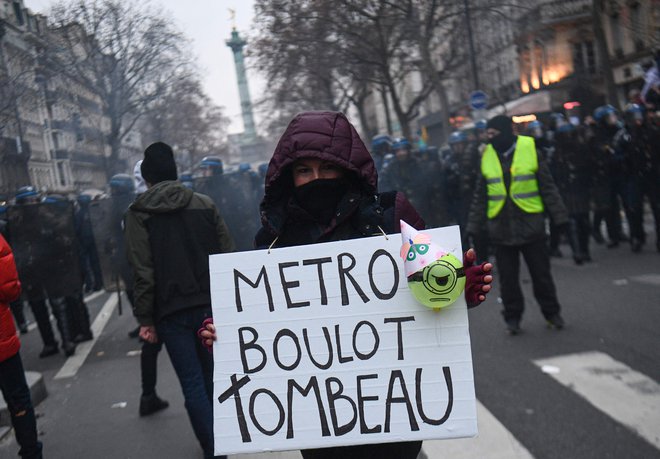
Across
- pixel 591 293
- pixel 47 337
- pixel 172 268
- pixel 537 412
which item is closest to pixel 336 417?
pixel 172 268

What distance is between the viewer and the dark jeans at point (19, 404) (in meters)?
4.31

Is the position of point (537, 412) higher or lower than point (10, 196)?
lower

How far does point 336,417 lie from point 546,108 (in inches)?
1351

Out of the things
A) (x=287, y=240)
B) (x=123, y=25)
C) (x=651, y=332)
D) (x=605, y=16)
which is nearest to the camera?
(x=287, y=240)

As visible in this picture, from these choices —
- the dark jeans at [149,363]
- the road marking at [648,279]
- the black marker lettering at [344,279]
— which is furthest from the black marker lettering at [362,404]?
the road marking at [648,279]

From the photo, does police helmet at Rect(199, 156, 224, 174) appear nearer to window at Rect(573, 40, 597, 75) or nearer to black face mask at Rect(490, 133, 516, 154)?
black face mask at Rect(490, 133, 516, 154)

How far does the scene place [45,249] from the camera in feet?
28.8

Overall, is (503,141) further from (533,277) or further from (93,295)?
(93,295)

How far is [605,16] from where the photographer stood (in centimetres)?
3959

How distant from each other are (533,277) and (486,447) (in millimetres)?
2957

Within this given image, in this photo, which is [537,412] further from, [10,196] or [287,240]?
[10,196]

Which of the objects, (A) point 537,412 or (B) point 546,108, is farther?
(B) point 546,108

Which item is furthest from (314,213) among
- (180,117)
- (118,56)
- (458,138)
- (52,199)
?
(180,117)

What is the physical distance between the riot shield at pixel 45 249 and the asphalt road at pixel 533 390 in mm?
899
